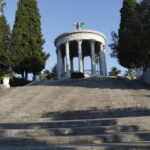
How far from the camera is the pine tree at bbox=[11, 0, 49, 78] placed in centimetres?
2683

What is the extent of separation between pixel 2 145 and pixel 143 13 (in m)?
12.1

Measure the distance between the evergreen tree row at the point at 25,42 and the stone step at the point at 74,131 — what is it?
18.5 metres

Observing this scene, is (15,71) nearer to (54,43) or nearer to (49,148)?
(54,43)

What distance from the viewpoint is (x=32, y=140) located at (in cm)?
598

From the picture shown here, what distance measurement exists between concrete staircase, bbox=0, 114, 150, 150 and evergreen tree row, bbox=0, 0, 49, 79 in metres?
18.5

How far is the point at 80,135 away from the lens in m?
6.18

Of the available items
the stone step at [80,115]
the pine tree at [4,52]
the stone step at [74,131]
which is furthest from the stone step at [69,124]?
the pine tree at [4,52]

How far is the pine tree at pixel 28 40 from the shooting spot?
88.0ft

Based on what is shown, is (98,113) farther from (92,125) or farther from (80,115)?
(92,125)

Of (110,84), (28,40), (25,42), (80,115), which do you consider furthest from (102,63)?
(80,115)

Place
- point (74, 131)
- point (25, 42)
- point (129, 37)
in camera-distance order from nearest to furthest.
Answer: point (74, 131) → point (129, 37) → point (25, 42)

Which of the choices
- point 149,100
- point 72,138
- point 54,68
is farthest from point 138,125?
point 54,68

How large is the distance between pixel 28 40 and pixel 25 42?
1.63ft

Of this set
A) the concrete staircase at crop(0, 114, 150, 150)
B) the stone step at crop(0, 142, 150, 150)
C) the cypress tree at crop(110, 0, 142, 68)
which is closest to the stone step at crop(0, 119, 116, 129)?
the concrete staircase at crop(0, 114, 150, 150)
